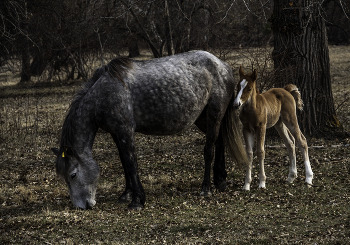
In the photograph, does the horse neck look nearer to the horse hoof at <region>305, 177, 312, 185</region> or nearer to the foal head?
the foal head

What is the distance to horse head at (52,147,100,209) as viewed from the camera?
5.86 meters

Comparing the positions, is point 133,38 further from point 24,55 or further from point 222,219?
point 222,219

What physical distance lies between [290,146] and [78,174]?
355cm

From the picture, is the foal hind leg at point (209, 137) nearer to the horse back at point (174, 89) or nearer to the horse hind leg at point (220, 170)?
the horse back at point (174, 89)

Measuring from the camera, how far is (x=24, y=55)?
1953 cm

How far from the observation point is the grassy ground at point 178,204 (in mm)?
4895

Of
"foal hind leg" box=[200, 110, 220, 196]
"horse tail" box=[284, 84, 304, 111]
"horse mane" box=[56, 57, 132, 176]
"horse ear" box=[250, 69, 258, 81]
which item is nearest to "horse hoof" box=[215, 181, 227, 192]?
"foal hind leg" box=[200, 110, 220, 196]

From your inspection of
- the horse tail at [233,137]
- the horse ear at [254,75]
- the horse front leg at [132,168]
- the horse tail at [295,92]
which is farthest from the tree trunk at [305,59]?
the horse front leg at [132,168]

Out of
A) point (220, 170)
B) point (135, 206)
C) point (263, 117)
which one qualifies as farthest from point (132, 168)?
point (263, 117)

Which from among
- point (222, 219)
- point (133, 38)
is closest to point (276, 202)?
point (222, 219)

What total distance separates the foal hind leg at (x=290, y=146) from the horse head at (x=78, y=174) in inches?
125

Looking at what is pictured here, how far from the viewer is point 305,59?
8906mm

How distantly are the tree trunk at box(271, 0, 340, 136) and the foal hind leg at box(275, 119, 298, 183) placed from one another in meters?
1.83

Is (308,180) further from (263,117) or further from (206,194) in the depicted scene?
(206,194)
